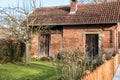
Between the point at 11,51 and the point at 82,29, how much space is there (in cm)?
673

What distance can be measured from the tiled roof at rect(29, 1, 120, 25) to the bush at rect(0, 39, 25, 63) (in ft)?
7.99

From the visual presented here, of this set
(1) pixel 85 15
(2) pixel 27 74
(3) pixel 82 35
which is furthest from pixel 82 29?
(2) pixel 27 74

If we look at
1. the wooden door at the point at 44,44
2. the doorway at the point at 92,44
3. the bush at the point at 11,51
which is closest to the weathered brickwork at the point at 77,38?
the doorway at the point at 92,44

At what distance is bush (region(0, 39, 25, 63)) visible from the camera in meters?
19.5

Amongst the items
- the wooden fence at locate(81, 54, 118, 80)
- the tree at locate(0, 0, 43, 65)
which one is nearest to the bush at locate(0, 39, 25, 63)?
the tree at locate(0, 0, 43, 65)

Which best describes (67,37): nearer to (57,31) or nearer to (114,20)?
(57,31)

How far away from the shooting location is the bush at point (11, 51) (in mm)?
19547

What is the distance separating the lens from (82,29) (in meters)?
22.4

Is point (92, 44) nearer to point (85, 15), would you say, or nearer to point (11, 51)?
point (85, 15)

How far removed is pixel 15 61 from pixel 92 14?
8.29 meters

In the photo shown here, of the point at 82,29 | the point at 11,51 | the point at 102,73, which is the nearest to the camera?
the point at 102,73

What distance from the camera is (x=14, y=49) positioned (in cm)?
2069

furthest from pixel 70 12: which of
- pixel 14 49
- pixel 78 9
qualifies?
pixel 14 49

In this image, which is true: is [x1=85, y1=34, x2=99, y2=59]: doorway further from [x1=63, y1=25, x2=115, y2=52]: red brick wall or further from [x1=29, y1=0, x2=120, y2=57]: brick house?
[x1=63, y1=25, x2=115, y2=52]: red brick wall
